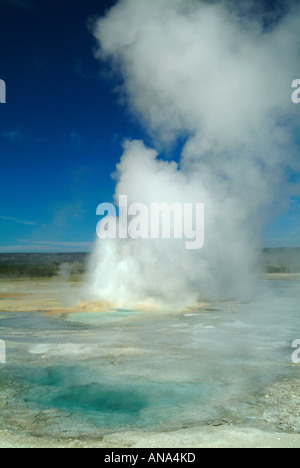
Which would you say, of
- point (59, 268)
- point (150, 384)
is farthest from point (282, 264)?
point (150, 384)

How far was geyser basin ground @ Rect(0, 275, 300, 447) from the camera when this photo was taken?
179 inches

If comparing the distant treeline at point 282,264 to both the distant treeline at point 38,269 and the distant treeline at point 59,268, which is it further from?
the distant treeline at point 38,269

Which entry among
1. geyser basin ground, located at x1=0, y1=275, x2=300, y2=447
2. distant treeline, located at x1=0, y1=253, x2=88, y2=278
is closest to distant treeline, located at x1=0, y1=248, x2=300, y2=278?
distant treeline, located at x1=0, y1=253, x2=88, y2=278

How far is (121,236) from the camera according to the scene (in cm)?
1806

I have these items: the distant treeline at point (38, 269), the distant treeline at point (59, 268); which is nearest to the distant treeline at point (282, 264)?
the distant treeline at point (59, 268)

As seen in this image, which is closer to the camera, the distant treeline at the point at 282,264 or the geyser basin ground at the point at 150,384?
the geyser basin ground at the point at 150,384

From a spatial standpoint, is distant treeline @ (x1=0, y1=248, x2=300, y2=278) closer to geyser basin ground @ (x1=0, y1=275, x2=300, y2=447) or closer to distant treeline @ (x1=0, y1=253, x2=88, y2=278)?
distant treeline @ (x1=0, y1=253, x2=88, y2=278)

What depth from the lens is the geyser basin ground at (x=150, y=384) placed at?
14.9 ft

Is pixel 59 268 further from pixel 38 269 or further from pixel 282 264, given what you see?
pixel 282 264

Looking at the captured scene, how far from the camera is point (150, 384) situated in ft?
20.7

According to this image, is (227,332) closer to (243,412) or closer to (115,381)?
(115,381)

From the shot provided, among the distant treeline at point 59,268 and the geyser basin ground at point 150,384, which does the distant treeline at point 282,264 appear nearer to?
the distant treeline at point 59,268

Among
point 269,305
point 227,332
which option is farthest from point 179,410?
point 269,305
